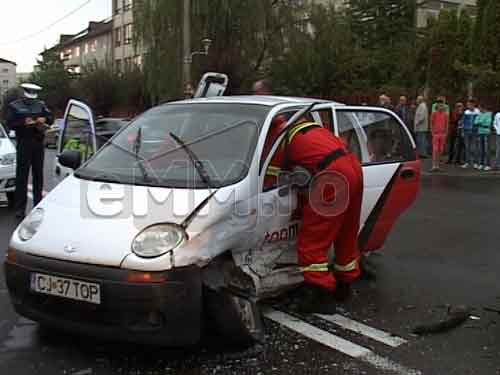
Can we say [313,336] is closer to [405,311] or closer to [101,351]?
[405,311]

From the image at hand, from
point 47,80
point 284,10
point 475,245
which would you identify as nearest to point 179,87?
point 284,10

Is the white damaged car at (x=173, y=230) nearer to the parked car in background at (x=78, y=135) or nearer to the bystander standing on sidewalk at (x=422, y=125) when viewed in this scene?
the parked car in background at (x=78, y=135)

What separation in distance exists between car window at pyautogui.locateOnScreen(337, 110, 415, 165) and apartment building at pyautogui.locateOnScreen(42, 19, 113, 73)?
6116 centimetres

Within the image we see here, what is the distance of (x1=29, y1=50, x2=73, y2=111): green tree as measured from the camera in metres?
55.0

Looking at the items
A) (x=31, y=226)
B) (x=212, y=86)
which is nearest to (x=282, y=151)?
(x=31, y=226)

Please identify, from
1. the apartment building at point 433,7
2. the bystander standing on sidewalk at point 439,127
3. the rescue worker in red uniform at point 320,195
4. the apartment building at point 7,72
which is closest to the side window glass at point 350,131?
the rescue worker in red uniform at point 320,195

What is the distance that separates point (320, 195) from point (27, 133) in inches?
200

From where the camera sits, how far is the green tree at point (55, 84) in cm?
5500

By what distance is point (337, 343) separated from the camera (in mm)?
4168

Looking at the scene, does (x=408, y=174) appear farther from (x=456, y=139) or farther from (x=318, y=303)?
(x=456, y=139)

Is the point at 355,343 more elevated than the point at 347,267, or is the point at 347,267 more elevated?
the point at 347,267

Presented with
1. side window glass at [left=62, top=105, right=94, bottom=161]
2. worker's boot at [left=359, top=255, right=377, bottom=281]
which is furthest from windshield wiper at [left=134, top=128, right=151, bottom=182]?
worker's boot at [left=359, top=255, right=377, bottom=281]

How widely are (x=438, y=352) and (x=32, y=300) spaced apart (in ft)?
8.53

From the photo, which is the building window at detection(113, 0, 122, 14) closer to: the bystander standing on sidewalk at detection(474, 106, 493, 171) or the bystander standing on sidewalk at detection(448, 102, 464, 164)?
the bystander standing on sidewalk at detection(448, 102, 464, 164)
